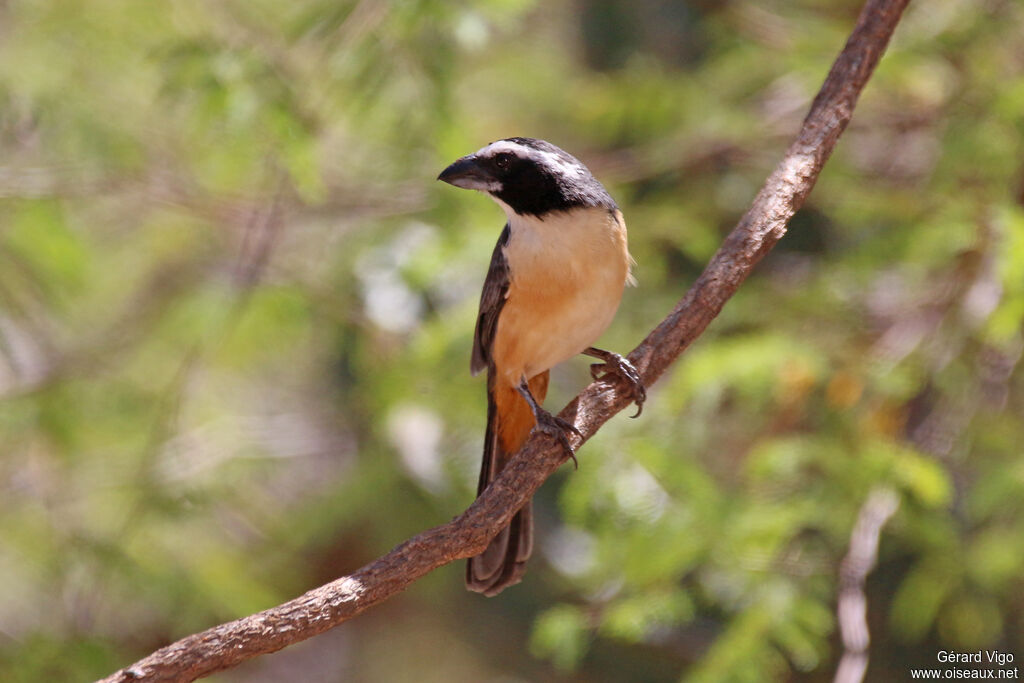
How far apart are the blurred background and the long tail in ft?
3.94

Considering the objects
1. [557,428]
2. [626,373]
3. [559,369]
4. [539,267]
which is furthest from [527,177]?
[559,369]

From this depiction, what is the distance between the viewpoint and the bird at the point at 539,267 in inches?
145

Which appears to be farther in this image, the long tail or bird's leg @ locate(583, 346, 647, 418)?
the long tail

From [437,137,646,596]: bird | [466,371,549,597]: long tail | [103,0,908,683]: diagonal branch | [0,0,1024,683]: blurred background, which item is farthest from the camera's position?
[0,0,1024,683]: blurred background

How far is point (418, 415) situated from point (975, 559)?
3.28 meters

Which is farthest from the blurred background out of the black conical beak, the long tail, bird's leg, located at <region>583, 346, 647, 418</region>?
bird's leg, located at <region>583, 346, 647, 418</region>

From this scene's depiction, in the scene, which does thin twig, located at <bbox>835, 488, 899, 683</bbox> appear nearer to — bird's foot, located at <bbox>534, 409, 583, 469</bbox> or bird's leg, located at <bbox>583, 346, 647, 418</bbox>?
bird's leg, located at <bbox>583, 346, 647, 418</bbox>

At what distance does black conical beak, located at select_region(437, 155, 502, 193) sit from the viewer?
376 cm

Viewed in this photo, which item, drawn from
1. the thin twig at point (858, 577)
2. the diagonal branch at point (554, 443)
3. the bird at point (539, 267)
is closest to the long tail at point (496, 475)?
the bird at point (539, 267)

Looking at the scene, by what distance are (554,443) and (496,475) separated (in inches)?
35.3

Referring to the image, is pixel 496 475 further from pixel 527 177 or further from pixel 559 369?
pixel 559 369

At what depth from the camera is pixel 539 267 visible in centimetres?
372

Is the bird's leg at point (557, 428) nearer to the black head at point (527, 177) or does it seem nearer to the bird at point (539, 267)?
the bird at point (539, 267)

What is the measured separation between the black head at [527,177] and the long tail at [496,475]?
0.70 metres
